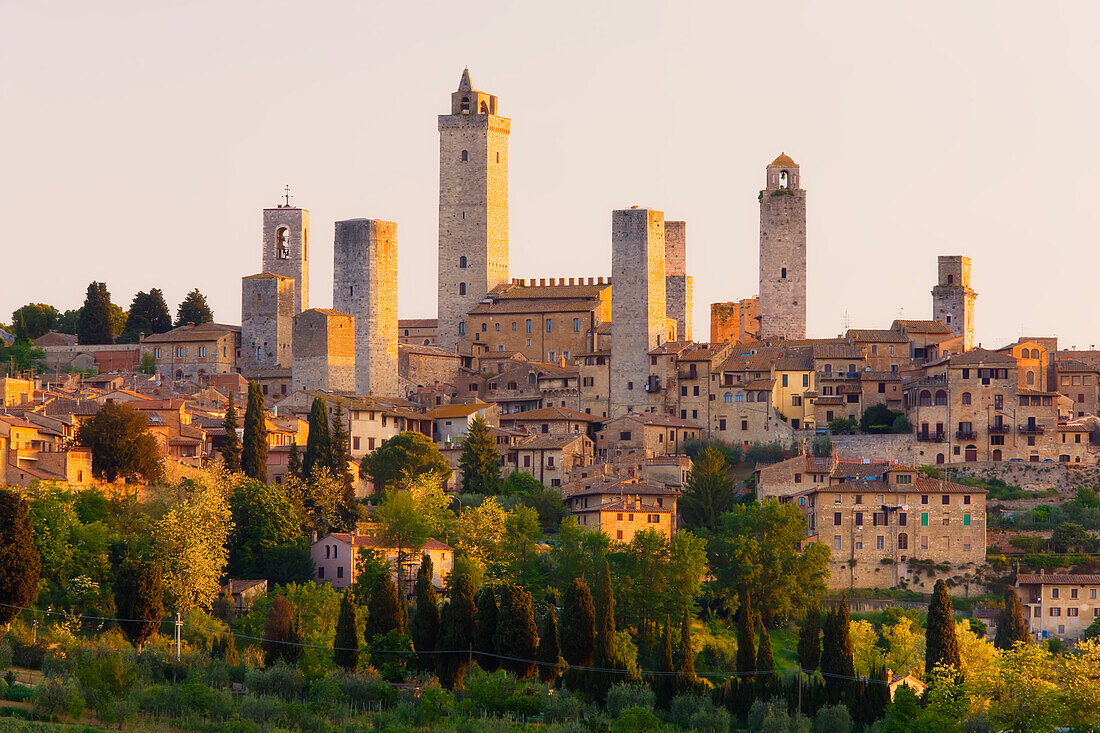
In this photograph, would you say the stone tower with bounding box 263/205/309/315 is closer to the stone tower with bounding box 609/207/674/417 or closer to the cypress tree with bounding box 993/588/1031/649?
the stone tower with bounding box 609/207/674/417

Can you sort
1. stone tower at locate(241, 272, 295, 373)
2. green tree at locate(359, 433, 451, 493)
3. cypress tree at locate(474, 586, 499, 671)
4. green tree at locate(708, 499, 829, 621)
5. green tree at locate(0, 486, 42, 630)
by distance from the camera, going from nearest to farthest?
cypress tree at locate(474, 586, 499, 671), green tree at locate(0, 486, 42, 630), green tree at locate(708, 499, 829, 621), green tree at locate(359, 433, 451, 493), stone tower at locate(241, 272, 295, 373)

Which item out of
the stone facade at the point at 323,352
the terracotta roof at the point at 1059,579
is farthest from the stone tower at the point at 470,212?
the terracotta roof at the point at 1059,579

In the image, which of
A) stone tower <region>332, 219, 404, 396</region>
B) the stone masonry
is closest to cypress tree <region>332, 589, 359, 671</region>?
the stone masonry

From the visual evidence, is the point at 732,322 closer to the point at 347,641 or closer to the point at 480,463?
the point at 480,463

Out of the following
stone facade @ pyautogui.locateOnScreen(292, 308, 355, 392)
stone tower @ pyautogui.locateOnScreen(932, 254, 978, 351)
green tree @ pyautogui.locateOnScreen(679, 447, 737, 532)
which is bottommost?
green tree @ pyautogui.locateOnScreen(679, 447, 737, 532)

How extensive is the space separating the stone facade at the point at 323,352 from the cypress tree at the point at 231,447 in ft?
43.9

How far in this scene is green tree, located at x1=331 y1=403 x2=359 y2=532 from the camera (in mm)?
69812

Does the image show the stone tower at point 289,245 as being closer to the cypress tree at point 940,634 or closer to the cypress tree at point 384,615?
the cypress tree at point 384,615

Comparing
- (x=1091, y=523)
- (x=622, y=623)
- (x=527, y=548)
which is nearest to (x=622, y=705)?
(x=622, y=623)

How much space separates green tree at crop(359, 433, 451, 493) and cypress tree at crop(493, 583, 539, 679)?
18477mm

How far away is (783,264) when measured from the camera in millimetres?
93000

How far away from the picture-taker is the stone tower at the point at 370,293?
8825cm

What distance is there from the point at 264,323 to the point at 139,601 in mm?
36815

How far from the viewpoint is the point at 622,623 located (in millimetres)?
62812
